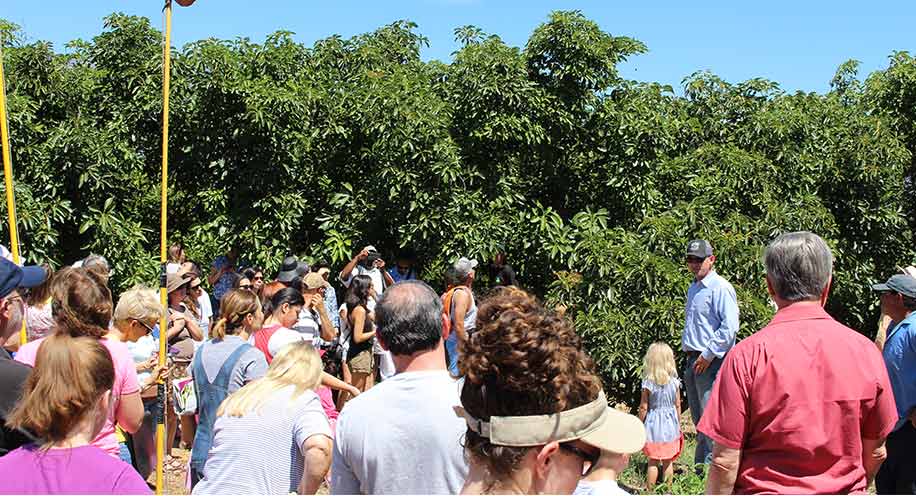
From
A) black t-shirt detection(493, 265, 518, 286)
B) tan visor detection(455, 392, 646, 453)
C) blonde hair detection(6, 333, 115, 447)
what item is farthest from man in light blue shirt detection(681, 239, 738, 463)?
blonde hair detection(6, 333, 115, 447)

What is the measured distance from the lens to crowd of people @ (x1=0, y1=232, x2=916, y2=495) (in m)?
2.09

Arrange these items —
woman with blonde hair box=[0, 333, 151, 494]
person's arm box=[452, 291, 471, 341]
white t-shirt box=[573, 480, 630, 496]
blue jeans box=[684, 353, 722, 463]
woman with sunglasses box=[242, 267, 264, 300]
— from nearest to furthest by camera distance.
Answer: white t-shirt box=[573, 480, 630, 496] → woman with blonde hair box=[0, 333, 151, 494] → blue jeans box=[684, 353, 722, 463] → person's arm box=[452, 291, 471, 341] → woman with sunglasses box=[242, 267, 264, 300]

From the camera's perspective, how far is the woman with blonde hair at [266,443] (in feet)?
13.0

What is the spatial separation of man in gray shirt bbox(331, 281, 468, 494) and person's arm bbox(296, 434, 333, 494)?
81 cm

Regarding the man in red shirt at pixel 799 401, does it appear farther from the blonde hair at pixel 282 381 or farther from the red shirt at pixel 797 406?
the blonde hair at pixel 282 381

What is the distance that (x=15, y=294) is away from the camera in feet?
13.2

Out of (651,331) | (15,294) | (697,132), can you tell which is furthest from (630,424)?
(697,132)

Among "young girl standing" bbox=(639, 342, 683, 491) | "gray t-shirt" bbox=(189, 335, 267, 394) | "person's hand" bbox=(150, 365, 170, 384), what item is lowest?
"young girl standing" bbox=(639, 342, 683, 491)

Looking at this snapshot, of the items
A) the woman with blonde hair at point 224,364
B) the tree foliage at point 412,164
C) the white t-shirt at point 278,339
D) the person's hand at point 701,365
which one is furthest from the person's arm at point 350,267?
the woman with blonde hair at point 224,364

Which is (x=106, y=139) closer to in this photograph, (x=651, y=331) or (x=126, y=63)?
(x=126, y=63)

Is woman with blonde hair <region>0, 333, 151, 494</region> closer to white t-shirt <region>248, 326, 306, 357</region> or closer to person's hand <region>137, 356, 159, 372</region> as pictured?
white t-shirt <region>248, 326, 306, 357</region>

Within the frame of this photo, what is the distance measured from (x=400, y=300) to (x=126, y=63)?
35.3 ft

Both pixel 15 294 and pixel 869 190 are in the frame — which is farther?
pixel 869 190

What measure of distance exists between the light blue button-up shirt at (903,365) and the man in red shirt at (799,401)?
1645mm
